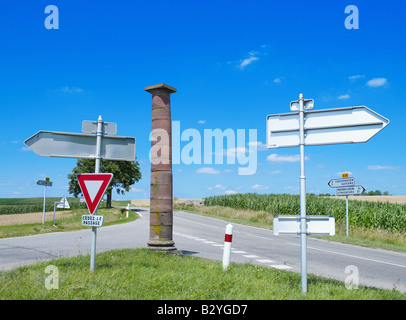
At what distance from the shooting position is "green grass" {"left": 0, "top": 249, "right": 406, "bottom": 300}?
525 centimetres

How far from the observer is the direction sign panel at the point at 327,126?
18.1 ft

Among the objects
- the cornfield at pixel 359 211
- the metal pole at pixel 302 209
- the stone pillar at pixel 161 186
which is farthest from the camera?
the cornfield at pixel 359 211

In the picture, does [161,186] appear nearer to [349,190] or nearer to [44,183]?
[349,190]

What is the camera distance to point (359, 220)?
940 inches

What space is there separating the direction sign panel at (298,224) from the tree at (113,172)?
144 feet

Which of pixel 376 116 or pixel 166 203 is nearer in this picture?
pixel 376 116

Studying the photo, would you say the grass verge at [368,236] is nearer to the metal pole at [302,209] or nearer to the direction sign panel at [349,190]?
the direction sign panel at [349,190]

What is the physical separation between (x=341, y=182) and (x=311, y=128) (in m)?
15.3

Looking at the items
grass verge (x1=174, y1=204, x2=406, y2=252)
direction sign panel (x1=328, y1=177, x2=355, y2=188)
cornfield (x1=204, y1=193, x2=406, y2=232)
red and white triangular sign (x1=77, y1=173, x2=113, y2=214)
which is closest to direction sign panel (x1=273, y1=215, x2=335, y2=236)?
red and white triangular sign (x1=77, y1=173, x2=113, y2=214)

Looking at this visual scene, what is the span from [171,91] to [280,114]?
4.37 metres

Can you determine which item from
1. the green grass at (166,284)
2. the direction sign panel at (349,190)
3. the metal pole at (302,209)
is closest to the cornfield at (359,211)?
the direction sign panel at (349,190)
